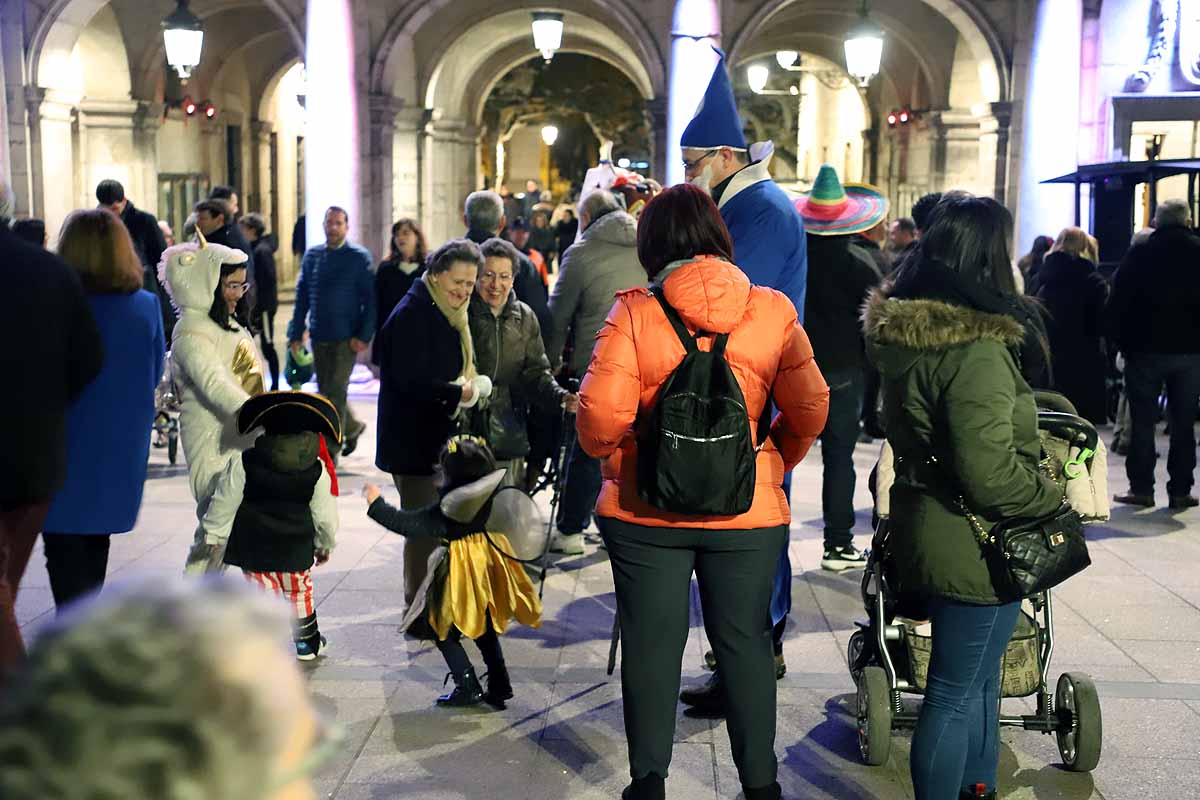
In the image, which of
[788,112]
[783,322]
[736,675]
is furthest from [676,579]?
[788,112]

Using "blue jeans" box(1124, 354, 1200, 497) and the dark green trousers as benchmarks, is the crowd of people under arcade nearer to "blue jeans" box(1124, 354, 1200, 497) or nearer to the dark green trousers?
the dark green trousers

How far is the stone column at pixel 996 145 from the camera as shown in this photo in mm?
16281

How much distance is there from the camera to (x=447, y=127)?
2628 cm

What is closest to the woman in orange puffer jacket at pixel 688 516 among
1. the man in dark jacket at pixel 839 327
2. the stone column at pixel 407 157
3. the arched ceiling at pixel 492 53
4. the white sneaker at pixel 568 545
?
the man in dark jacket at pixel 839 327

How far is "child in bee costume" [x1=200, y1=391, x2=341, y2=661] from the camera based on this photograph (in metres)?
4.94

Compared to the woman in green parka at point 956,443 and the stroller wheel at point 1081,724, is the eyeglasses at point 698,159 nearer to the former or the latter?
the woman in green parka at point 956,443

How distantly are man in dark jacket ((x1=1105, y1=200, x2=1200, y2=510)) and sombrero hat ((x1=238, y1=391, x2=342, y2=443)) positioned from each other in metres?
5.40

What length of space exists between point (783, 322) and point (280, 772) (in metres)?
2.87

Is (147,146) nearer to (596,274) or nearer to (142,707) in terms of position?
(596,274)

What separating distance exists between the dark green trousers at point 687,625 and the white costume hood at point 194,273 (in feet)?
6.84

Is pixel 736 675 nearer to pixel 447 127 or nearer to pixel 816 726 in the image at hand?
pixel 816 726

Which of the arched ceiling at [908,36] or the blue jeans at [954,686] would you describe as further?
the arched ceiling at [908,36]

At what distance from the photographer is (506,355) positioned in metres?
6.11

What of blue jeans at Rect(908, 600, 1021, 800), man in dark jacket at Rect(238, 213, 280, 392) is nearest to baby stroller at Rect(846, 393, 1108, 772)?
blue jeans at Rect(908, 600, 1021, 800)
